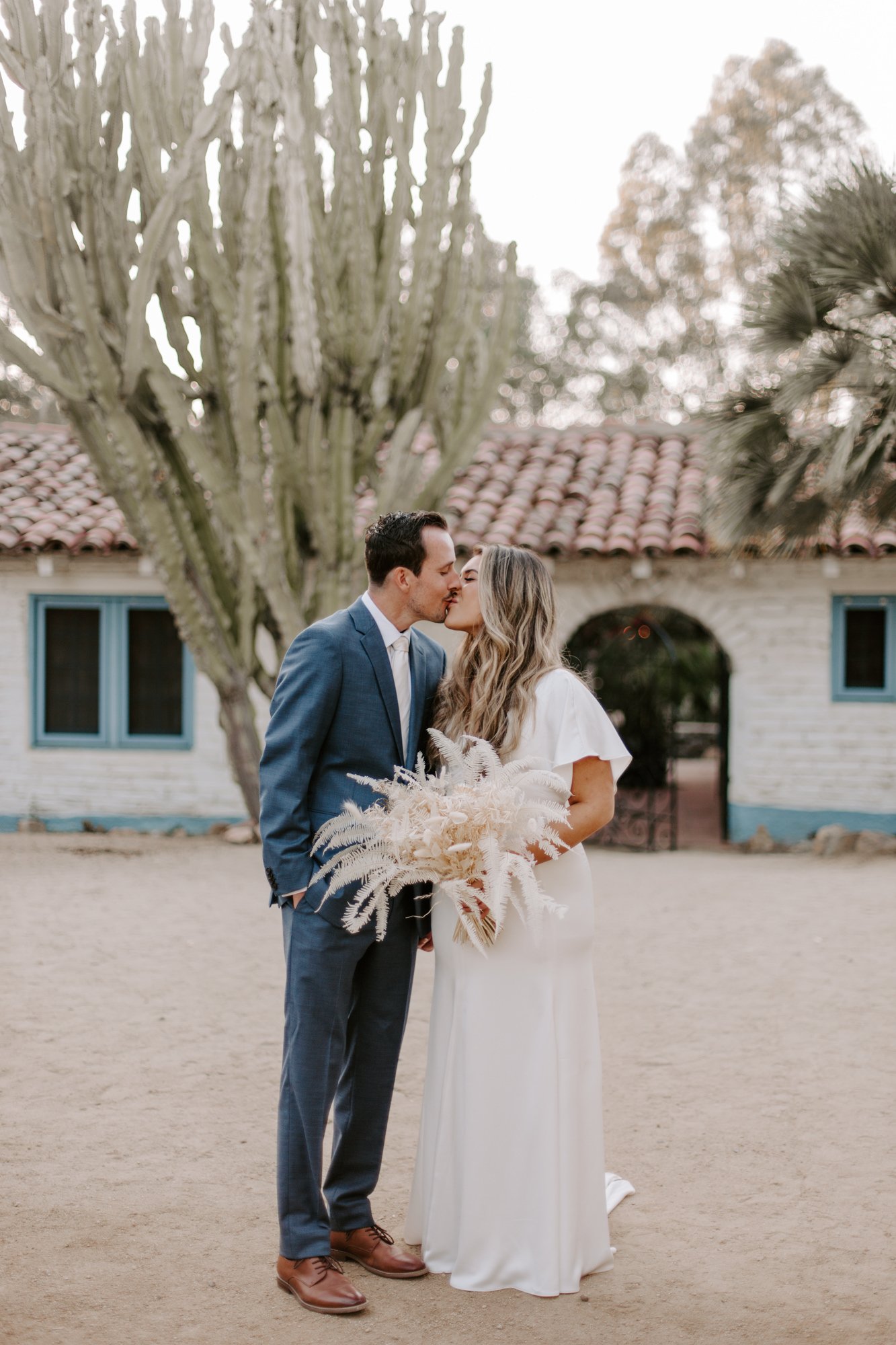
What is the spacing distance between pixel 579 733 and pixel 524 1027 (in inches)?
31.3

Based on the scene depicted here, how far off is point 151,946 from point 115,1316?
4.95m

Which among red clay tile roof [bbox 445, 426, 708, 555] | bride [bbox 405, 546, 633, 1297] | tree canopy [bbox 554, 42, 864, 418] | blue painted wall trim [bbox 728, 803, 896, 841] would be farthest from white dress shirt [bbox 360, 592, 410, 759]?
tree canopy [bbox 554, 42, 864, 418]

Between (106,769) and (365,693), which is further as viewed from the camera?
(106,769)

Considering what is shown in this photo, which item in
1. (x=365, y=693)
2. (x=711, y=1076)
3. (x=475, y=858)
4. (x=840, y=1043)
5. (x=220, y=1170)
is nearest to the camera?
(x=475, y=858)

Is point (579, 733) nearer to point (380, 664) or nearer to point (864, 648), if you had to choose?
point (380, 664)

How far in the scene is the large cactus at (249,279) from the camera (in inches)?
342

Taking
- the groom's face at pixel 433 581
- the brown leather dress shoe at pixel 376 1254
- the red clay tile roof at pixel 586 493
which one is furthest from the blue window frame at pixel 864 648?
the brown leather dress shoe at pixel 376 1254

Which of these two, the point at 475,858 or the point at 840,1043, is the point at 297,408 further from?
the point at 475,858

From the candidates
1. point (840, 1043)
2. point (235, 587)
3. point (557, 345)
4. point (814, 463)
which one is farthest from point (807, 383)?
point (557, 345)

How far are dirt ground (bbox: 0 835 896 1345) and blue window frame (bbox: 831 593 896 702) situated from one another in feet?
11.7

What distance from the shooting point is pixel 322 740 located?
331 cm

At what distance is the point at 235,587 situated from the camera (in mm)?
10266

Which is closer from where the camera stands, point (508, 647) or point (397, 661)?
point (508, 647)

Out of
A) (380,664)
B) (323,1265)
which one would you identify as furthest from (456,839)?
(323,1265)
